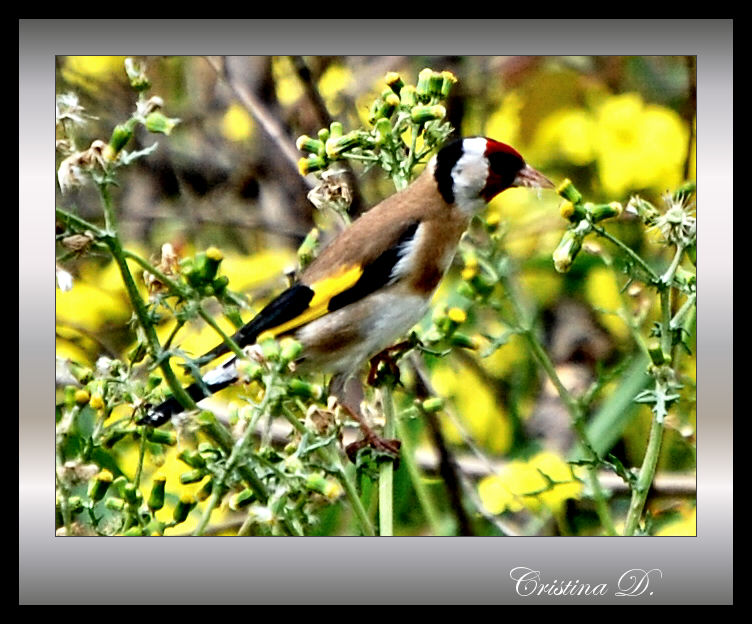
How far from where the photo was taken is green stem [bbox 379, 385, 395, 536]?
1.92m

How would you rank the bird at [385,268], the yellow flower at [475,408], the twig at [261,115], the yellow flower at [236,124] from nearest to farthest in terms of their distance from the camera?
the bird at [385,268] < the yellow flower at [475,408] < the twig at [261,115] < the yellow flower at [236,124]

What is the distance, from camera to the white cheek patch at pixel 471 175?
8.14ft

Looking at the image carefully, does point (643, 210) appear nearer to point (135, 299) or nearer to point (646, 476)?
point (646, 476)

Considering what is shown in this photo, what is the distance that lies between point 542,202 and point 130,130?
5.78 feet

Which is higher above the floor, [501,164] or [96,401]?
[501,164]

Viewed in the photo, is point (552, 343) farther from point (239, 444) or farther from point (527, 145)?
point (239, 444)

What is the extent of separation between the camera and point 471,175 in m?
2.52

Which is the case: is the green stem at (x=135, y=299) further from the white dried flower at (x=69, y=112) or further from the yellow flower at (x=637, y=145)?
the yellow flower at (x=637, y=145)

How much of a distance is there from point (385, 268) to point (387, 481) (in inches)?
23.4

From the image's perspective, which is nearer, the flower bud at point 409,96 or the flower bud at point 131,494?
the flower bud at point 131,494

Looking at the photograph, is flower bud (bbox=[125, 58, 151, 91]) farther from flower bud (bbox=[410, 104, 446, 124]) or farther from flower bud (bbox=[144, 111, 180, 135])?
flower bud (bbox=[410, 104, 446, 124])

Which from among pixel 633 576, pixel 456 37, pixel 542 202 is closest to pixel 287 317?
pixel 456 37

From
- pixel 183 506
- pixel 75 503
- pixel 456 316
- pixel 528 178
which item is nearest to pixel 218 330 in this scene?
pixel 183 506

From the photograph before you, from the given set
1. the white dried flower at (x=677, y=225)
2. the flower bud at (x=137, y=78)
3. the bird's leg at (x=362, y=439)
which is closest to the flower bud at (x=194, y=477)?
the bird's leg at (x=362, y=439)
